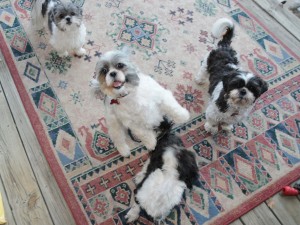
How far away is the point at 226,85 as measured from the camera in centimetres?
221

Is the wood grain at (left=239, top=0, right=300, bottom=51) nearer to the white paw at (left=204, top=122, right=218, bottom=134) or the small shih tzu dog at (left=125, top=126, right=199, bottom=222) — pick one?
the white paw at (left=204, top=122, right=218, bottom=134)

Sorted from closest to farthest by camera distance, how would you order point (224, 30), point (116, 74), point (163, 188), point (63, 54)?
point (163, 188)
point (116, 74)
point (224, 30)
point (63, 54)

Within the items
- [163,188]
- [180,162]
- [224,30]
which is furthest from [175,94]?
[163,188]

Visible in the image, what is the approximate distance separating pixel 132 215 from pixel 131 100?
0.88 meters

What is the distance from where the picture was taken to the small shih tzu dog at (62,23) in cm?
262

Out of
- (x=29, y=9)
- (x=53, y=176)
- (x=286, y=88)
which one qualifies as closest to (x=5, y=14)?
(x=29, y=9)

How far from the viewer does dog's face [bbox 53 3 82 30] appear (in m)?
2.61

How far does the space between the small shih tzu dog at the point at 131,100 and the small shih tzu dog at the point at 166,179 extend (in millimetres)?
297

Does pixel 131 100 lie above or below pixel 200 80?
below

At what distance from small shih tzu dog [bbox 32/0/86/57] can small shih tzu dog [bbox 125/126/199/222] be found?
146 cm

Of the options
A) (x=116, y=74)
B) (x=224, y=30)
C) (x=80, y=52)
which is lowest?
(x=116, y=74)

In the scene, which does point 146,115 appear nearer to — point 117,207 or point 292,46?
point 117,207

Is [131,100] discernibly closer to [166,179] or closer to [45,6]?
[166,179]

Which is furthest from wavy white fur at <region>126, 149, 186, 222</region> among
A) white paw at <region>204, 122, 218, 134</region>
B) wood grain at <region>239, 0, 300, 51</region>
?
wood grain at <region>239, 0, 300, 51</region>
